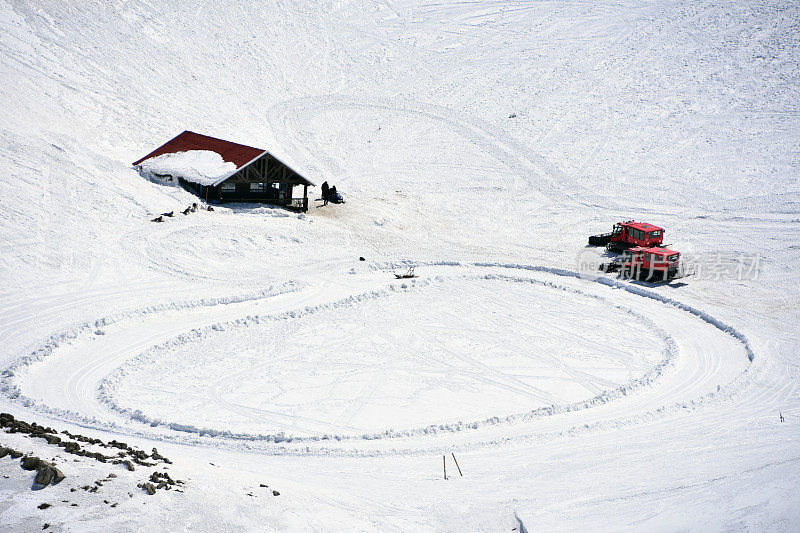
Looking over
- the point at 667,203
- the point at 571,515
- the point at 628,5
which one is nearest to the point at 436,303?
the point at 571,515

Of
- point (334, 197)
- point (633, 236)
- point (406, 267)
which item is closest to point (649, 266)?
point (633, 236)

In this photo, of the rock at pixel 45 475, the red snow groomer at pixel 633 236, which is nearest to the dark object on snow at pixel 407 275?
the red snow groomer at pixel 633 236

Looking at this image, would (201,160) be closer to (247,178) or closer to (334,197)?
(247,178)

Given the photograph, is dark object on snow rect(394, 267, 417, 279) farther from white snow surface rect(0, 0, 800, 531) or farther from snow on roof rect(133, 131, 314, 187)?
snow on roof rect(133, 131, 314, 187)

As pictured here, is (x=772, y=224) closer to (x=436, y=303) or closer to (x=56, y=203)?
(x=436, y=303)

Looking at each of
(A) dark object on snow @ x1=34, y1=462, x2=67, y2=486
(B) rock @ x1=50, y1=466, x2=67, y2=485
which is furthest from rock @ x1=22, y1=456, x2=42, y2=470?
(B) rock @ x1=50, y1=466, x2=67, y2=485

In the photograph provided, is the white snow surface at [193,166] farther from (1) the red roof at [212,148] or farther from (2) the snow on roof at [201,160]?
(1) the red roof at [212,148]
